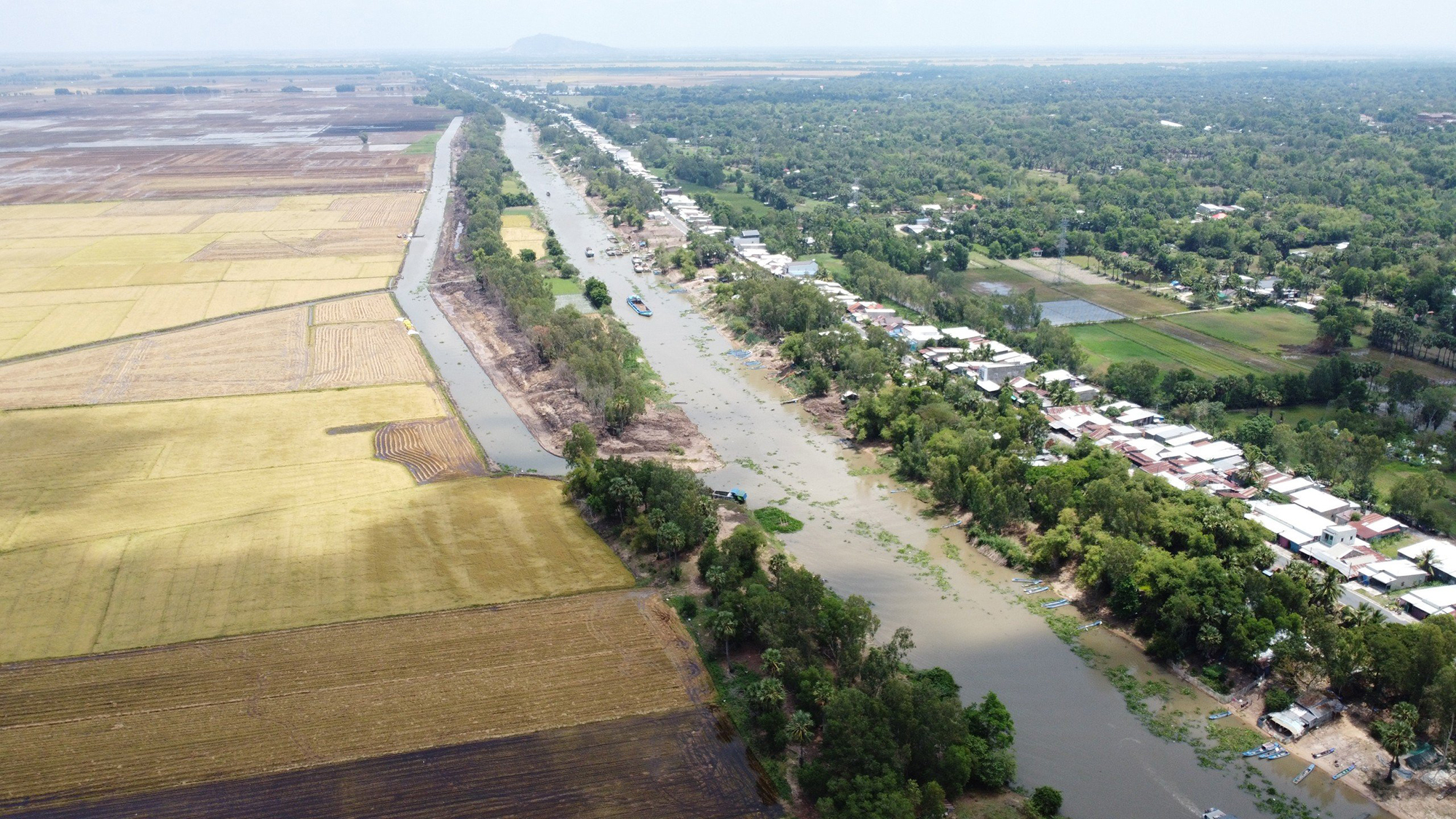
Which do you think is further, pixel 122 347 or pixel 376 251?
pixel 376 251

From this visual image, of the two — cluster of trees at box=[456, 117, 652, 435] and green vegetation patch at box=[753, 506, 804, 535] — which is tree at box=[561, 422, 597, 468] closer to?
cluster of trees at box=[456, 117, 652, 435]

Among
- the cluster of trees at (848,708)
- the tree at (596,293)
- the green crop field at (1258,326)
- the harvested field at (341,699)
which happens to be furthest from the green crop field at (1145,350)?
the harvested field at (341,699)

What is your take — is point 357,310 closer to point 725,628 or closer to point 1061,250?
point 725,628

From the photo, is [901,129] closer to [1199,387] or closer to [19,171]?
[1199,387]

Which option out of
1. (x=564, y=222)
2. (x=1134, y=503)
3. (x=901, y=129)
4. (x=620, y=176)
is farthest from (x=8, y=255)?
(x=901, y=129)

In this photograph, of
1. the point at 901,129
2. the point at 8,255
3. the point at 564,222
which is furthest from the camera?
the point at 901,129

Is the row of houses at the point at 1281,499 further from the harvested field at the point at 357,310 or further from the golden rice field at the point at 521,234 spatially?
the golden rice field at the point at 521,234
